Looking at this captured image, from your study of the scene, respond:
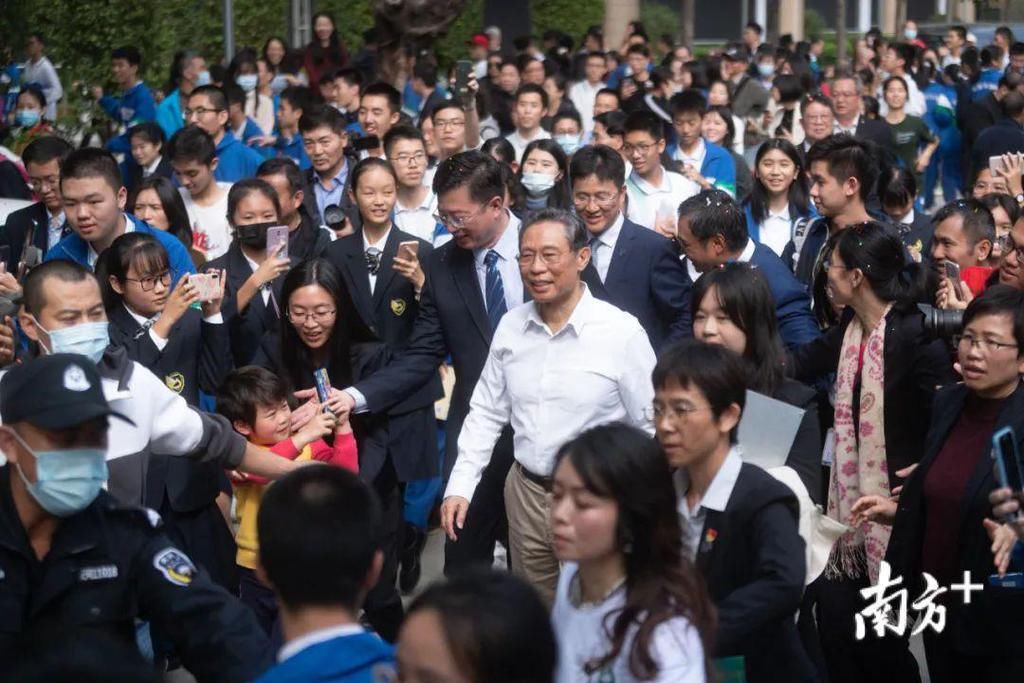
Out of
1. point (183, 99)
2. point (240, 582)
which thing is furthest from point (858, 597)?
point (183, 99)

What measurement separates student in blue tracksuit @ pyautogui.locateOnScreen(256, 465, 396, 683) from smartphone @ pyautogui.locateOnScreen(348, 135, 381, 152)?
7674 millimetres

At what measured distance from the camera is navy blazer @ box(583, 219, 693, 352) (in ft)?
21.5

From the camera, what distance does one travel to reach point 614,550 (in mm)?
3445

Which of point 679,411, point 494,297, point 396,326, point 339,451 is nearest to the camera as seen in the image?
point 679,411

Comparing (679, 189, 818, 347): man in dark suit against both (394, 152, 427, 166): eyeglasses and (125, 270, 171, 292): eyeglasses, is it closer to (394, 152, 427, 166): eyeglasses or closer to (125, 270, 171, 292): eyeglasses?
(125, 270, 171, 292): eyeglasses

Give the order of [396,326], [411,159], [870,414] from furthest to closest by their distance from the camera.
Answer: [411,159] → [396,326] → [870,414]

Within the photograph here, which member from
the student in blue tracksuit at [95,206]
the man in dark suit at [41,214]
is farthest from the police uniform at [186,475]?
the man in dark suit at [41,214]

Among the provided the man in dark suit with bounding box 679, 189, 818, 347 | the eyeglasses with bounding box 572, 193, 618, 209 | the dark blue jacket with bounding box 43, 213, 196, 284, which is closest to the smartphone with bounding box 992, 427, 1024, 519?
the man in dark suit with bounding box 679, 189, 818, 347

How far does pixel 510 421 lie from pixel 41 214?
3.75m

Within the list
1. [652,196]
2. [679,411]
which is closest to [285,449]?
[679,411]

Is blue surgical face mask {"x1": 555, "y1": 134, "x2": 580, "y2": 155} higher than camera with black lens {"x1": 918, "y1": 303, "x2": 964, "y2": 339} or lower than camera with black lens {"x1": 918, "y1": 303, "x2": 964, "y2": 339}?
higher

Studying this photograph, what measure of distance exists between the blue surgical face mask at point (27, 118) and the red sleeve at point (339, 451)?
754 cm

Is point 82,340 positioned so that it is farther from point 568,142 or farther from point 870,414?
point 568,142

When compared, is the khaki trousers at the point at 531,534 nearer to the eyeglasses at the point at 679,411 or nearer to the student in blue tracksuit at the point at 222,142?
the eyeglasses at the point at 679,411
